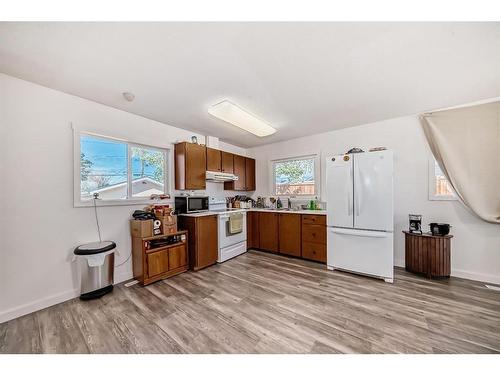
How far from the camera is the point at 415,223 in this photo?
2826 mm

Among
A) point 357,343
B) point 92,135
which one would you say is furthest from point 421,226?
point 92,135

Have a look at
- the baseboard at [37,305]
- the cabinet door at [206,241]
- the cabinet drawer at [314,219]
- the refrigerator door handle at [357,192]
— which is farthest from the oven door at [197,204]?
the refrigerator door handle at [357,192]

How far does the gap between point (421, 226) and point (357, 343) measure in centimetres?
243

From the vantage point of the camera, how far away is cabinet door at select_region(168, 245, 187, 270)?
2855 mm

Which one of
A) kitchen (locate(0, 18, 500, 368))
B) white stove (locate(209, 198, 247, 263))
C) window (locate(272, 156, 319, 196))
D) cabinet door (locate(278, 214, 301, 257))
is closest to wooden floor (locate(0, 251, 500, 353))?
kitchen (locate(0, 18, 500, 368))

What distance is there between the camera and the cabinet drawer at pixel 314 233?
3.34 meters

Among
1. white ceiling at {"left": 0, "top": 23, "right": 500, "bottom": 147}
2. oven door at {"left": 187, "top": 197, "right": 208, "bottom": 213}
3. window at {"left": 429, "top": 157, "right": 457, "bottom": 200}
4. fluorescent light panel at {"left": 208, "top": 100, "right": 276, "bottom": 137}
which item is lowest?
oven door at {"left": 187, "top": 197, "right": 208, "bottom": 213}

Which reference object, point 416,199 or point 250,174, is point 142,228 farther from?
point 416,199

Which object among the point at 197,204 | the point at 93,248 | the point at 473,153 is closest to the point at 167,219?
the point at 197,204

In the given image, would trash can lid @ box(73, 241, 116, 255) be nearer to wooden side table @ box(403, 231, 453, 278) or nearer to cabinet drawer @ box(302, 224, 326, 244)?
cabinet drawer @ box(302, 224, 326, 244)

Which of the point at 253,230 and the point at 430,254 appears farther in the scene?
the point at 253,230

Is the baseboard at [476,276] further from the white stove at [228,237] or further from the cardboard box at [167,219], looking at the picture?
the cardboard box at [167,219]

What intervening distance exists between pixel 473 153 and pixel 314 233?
8.05ft

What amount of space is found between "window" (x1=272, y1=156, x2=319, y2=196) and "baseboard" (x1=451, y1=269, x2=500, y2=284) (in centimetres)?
233
